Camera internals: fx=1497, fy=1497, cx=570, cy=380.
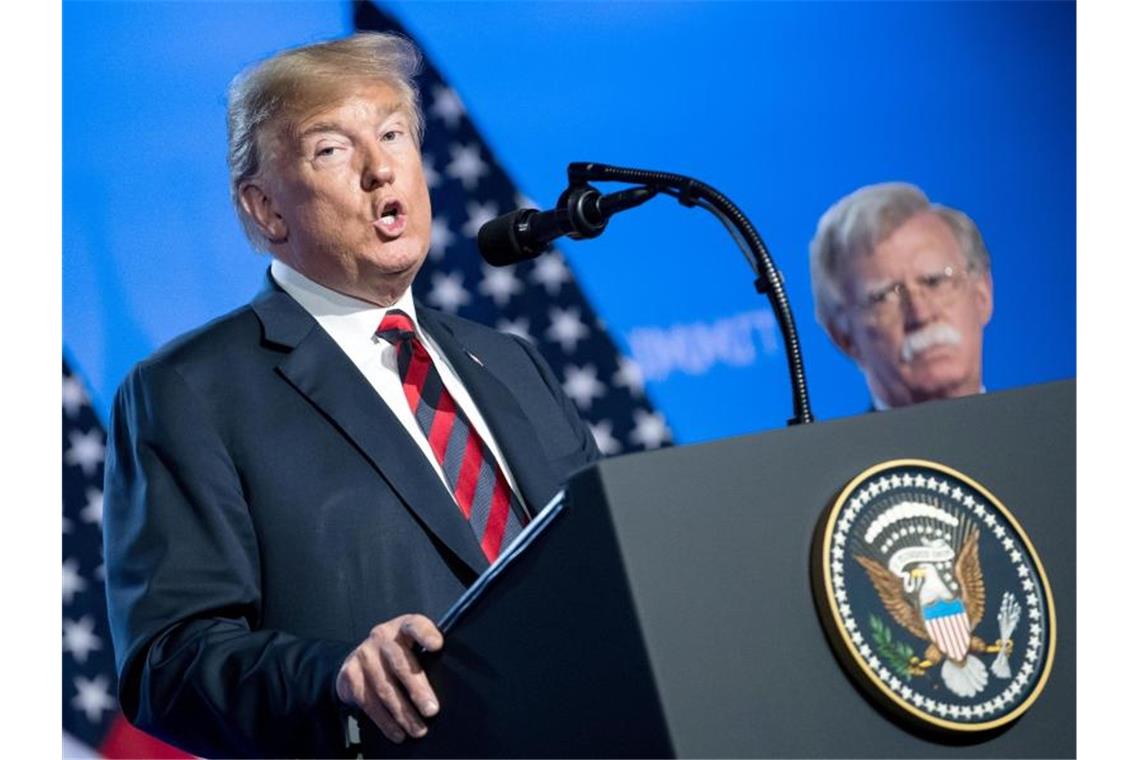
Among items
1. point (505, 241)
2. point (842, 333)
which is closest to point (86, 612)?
point (505, 241)

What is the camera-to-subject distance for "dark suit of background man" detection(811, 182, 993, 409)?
3668 millimetres

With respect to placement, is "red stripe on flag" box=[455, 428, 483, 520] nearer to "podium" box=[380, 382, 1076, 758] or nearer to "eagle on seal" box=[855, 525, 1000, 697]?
"podium" box=[380, 382, 1076, 758]

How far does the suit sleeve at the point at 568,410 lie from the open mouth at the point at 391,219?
319mm

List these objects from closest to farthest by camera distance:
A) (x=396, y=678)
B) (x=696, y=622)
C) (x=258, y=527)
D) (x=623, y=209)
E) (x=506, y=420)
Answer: (x=696, y=622), (x=396, y=678), (x=623, y=209), (x=258, y=527), (x=506, y=420)

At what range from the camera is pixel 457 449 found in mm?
2066

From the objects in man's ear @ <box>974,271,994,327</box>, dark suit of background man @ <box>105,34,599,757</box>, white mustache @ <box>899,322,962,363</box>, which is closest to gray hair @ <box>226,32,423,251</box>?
dark suit of background man @ <box>105,34,599,757</box>

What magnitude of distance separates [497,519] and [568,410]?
0.39 metres

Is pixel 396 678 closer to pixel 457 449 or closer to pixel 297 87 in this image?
pixel 457 449

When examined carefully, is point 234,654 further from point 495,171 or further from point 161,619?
point 495,171

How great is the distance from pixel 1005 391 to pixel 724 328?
2.05 m

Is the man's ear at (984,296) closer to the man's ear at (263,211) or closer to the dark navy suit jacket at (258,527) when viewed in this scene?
the dark navy suit jacket at (258,527)

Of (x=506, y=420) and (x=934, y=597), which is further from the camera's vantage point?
(x=506, y=420)

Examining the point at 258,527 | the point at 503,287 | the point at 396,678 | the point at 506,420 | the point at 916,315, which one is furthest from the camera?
the point at 916,315

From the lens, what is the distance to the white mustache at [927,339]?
372cm
